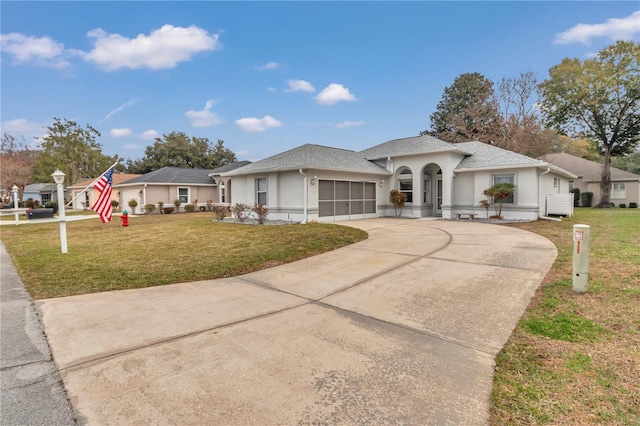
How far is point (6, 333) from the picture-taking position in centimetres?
355

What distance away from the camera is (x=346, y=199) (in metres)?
16.7

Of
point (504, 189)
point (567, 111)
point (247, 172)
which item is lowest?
point (504, 189)

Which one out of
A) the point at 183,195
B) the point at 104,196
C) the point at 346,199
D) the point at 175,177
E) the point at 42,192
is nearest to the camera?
the point at 104,196

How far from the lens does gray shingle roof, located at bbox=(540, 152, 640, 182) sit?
2750 centimetres

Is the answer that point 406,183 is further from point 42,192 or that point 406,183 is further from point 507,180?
point 42,192

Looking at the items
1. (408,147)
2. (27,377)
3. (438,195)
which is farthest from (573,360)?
(438,195)

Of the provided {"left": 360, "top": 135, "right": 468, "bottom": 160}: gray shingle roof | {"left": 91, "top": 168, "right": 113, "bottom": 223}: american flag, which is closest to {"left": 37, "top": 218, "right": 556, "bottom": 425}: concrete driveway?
{"left": 91, "top": 168, "right": 113, "bottom": 223}: american flag

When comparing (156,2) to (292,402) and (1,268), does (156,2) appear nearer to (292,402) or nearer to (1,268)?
(1,268)

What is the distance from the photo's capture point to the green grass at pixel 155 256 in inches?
229

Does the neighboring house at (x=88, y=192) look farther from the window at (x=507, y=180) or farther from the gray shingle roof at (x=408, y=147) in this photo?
the window at (x=507, y=180)

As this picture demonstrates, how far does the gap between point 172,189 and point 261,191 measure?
1264cm

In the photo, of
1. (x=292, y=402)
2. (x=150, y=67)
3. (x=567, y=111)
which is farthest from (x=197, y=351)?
(x=567, y=111)

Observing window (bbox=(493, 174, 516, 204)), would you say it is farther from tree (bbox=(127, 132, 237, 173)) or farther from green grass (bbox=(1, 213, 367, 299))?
tree (bbox=(127, 132, 237, 173))

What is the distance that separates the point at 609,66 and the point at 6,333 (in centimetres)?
3457
